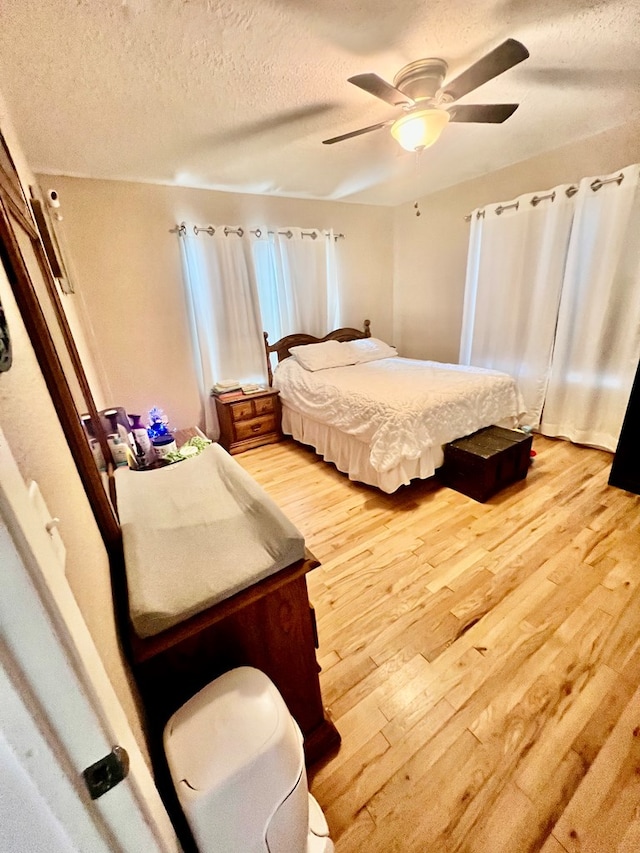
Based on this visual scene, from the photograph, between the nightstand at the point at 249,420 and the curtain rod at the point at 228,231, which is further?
the nightstand at the point at 249,420

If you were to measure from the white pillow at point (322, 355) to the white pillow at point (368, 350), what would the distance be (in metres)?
0.06

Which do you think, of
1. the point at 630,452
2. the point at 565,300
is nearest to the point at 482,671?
the point at 630,452

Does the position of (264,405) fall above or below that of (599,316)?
below

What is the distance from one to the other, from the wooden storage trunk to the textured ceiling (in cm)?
201

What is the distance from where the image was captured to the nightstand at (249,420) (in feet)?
10.5

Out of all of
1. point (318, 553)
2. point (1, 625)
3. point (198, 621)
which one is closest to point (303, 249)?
point (318, 553)

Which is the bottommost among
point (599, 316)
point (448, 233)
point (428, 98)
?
point (599, 316)

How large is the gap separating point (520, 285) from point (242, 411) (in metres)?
2.80

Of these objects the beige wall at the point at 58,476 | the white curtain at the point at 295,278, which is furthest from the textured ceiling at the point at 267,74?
the beige wall at the point at 58,476

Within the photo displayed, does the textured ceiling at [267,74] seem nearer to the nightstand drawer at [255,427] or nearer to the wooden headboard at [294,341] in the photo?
the wooden headboard at [294,341]

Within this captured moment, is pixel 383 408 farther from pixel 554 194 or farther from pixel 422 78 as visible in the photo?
pixel 554 194

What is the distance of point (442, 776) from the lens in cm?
104

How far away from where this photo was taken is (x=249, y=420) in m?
3.31

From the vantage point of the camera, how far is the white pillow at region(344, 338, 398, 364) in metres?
3.58
